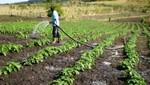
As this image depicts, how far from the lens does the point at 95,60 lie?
53.0ft

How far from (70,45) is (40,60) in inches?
202

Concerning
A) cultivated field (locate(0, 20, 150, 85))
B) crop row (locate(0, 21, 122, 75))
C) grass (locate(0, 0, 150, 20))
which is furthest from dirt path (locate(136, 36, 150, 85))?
grass (locate(0, 0, 150, 20))

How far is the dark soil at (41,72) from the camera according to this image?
458 inches

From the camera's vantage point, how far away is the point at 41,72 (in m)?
13.2

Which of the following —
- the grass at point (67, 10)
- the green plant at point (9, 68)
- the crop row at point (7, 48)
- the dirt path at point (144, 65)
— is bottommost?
the grass at point (67, 10)

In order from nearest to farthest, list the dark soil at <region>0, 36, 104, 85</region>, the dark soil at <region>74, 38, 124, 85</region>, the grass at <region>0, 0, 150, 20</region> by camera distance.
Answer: the dark soil at <region>0, 36, 104, 85</region>, the dark soil at <region>74, 38, 124, 85</region>, the grass at <region>0, 0, 150, 20</region>

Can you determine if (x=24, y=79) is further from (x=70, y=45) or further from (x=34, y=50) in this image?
(x=70, y=45)

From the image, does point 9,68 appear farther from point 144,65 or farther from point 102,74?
point 144,65

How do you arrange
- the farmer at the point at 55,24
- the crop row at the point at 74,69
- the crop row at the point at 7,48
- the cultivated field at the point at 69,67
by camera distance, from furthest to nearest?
the farmer at the point at 55,24, the crop row at the point at 7,48, the cultivated field at the point at 69,67, the crop row at the point at 74,69

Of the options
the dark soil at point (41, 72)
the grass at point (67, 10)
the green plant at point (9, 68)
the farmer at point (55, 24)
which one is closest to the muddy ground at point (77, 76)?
the dark soil at point (41, 72)

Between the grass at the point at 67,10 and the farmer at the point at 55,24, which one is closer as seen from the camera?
the farmer at the point at 55,24

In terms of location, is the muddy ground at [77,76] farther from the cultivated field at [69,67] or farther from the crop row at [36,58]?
the crop row at [36,58]

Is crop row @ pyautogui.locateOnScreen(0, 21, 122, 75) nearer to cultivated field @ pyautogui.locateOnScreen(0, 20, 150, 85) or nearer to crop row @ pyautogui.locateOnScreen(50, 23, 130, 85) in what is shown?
cultivated field @ pyautogui.locateOnScreen(0, 20, 150, 85)

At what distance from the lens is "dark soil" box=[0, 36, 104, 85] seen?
458 inches
